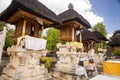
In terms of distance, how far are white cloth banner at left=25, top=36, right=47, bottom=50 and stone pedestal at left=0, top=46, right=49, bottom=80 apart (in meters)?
0.47

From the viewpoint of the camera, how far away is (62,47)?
516 inches

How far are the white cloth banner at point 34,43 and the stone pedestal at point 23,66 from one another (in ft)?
1.54

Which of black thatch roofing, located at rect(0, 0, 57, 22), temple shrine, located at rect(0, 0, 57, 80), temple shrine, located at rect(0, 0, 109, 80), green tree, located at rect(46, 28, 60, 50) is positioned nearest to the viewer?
black thatch roofing, located at rect(0, 0, 57, 22)

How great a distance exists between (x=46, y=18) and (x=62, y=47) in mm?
4553

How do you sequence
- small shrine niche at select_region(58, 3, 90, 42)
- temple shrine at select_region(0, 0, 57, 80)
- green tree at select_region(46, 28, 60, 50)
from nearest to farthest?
1. temple shrine at select_region(0, 0, 57, 80)
2. small shrine niche at select_region(58, 3, 90, 42)
3. green tree at select_region(46, 28, 60, 50)

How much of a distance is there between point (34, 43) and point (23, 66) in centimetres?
188

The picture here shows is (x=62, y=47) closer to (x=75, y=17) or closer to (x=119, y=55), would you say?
(x=75, y=17)

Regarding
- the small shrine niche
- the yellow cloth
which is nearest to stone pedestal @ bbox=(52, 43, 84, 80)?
the small shrine niche

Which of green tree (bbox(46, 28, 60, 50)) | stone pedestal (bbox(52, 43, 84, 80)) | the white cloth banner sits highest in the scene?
green tree (bbox(46, 28, 60, 50))

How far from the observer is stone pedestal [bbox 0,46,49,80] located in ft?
27.3

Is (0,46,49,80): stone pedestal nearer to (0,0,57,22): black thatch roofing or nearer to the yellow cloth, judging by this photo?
(0,0,57,22): black thatch roofing

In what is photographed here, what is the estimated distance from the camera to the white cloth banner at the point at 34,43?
8.33 metres

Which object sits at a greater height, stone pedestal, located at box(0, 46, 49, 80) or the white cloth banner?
the white cloth banner

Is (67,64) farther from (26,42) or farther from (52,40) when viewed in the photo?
(52,40)
